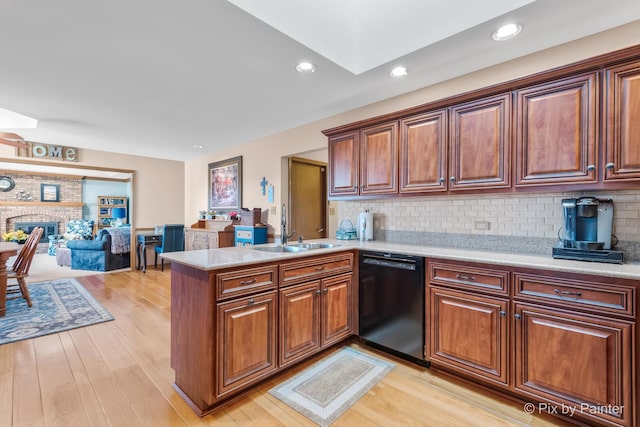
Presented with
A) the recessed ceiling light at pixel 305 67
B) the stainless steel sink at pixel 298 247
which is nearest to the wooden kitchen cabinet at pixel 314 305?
the stainless steel sink at pixel 298 247

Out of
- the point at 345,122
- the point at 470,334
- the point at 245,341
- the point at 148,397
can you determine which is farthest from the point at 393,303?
the point at 345,122

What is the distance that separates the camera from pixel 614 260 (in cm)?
172

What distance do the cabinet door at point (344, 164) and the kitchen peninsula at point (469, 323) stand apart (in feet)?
3.51

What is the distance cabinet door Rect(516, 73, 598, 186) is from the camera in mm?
1814

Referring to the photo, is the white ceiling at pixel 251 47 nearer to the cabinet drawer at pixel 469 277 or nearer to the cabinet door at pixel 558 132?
the cabinet door at pixel 558 132

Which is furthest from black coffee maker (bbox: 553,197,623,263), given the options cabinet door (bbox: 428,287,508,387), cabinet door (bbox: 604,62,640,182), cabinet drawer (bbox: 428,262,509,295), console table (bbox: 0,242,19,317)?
console table (bbox: 0,242,19,317)

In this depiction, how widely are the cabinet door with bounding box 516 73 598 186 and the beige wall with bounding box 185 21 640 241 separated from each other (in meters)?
0.44

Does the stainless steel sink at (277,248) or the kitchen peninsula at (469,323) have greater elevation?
the stainless steel sink at (277,248)

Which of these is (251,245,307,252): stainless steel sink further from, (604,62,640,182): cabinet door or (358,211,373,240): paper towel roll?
(604,62,640,182): cabinet door

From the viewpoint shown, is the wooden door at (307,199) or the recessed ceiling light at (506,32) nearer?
the recessed ceiling light at (506,32)

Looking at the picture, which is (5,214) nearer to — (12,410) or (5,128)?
(5,128)

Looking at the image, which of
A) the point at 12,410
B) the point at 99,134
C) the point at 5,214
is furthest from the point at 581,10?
the point at 5,214

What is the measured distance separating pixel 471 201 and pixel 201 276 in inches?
91.3

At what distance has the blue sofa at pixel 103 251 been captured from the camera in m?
6.00
